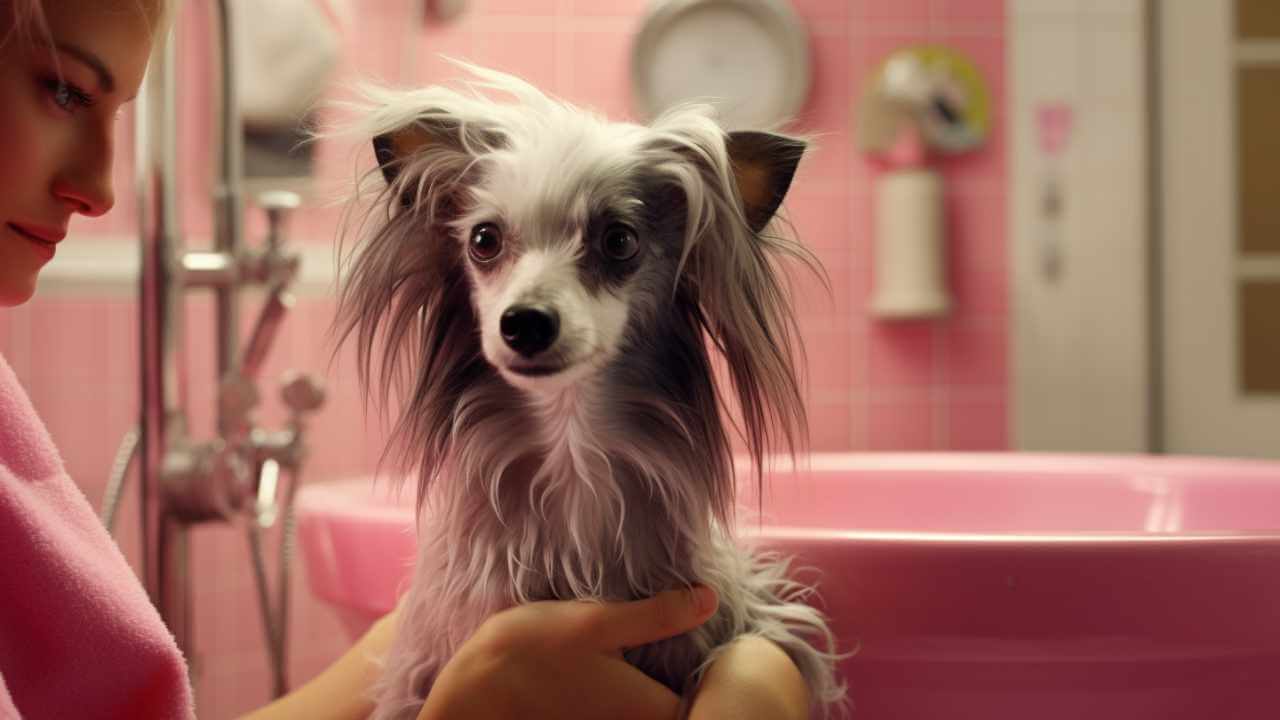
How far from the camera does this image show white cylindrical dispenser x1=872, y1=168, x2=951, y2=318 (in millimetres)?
1854

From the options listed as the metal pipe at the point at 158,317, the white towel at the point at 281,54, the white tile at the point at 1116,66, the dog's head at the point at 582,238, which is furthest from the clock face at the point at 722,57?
the dog's head at the point at 582,238

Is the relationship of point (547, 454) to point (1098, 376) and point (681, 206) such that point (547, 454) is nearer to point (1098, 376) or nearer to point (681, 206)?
point (681, 206)

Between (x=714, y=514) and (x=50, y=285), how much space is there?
Result: 0.85m

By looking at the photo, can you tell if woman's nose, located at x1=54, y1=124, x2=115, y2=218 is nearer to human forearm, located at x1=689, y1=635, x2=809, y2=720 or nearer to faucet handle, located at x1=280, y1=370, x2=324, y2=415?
human forearm, located at x1=689, y1=635, x2=809, y2=720

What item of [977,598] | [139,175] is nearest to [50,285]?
[139,175]

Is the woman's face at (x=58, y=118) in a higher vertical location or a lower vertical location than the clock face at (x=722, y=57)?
lower

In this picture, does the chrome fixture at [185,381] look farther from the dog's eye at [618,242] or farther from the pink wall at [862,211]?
the pink wall at [862,211]

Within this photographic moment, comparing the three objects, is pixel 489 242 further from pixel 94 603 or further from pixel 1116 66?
pixel 1116 66

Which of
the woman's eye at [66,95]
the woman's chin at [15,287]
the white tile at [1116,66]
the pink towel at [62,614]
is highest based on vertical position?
the white tile at [1116,66]

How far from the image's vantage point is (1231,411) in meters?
1.88

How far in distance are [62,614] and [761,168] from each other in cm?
40

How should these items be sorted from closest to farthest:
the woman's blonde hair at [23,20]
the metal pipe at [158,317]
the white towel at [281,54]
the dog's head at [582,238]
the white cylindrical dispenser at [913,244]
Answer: the woman's blonde hair at [23,20]
the dog's head at [582,238]
the metal pipe at [158,317]
the white towel at [281,54]
the white cylindrical dispenser at [913,244]

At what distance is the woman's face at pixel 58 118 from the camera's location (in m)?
0.46

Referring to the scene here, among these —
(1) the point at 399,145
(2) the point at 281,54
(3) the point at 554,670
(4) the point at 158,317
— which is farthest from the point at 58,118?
(2) the point at 281,54
